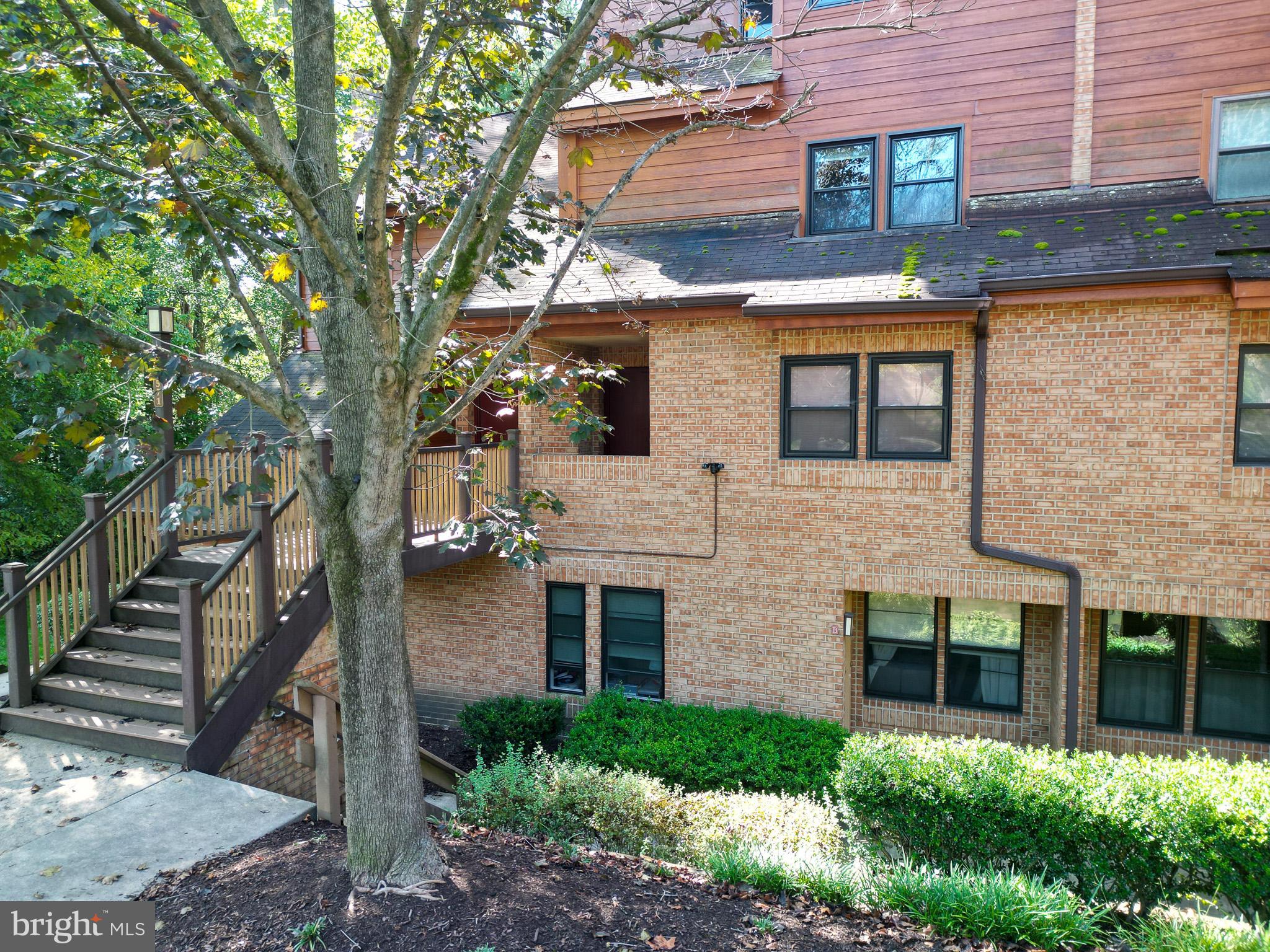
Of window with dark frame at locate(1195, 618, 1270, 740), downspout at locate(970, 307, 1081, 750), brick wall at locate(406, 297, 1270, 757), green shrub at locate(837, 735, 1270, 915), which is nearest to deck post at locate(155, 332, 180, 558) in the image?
brick wall at locate(406, 297, 1270, 757)

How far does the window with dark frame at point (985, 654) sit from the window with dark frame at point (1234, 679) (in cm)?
192

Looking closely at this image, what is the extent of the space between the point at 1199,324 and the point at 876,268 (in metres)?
3.45

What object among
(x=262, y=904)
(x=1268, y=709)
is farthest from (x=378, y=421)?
(x=1268, y=709)

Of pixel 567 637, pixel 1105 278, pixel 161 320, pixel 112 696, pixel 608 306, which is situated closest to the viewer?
pixel 112 696

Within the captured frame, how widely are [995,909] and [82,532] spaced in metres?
8.63

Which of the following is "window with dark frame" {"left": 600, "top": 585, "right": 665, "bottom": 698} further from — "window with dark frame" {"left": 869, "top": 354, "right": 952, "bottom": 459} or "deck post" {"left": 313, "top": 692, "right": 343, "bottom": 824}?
"deck post" {"left": 313, "top": 692, "right": 343, "bottom": 824}

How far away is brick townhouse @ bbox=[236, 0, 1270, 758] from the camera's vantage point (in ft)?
27.9

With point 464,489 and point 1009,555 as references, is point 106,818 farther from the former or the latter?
point 1009,555

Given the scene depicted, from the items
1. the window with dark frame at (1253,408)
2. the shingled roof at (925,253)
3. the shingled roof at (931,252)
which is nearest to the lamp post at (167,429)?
the shingled roof at (925,253)

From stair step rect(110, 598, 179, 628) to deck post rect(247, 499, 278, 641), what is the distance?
4.24ft

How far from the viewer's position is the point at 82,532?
7.95m

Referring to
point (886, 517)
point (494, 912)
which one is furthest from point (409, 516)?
point (886, 517)

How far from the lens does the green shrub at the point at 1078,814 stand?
552cm

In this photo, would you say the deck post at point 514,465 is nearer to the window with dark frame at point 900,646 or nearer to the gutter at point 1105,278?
the window with dark frame at point 900,646
